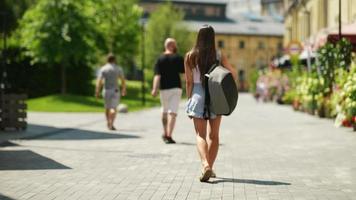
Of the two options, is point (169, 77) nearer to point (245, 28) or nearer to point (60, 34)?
point (60, 34)

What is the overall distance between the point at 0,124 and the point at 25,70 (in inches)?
1023

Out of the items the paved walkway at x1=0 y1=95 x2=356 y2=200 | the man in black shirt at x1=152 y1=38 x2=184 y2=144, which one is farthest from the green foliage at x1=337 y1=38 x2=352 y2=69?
the man in black shirt at x1=152 y1=38 x2=184 y2=144

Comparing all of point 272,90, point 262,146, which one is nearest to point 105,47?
point 272,90

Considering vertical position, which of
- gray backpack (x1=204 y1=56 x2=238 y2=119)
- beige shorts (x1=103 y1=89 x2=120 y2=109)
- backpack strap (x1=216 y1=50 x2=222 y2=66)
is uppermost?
backpack strap (x1=216 y1=50 x2=222 y2=66)

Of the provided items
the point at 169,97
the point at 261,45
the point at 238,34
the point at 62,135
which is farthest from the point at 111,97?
the point at 261,45

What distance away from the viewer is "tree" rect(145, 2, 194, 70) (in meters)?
70.1

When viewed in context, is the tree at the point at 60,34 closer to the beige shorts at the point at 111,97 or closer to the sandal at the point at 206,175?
the beige shorts at the point at 111,97

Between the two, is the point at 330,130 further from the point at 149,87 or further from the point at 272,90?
the point at 149,87

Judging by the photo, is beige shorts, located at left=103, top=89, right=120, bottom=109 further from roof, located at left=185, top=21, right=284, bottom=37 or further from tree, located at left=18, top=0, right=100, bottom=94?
roof, located at left=185, top=21, right=284, bottom=37

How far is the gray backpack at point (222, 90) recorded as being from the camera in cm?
804

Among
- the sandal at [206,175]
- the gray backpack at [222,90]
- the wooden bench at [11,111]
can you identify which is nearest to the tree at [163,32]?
the wooden bench at [11,111]

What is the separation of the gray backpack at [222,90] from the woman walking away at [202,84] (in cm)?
19

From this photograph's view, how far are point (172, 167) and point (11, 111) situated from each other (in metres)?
7.77

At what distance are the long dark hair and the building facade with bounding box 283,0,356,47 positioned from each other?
1301 cm
